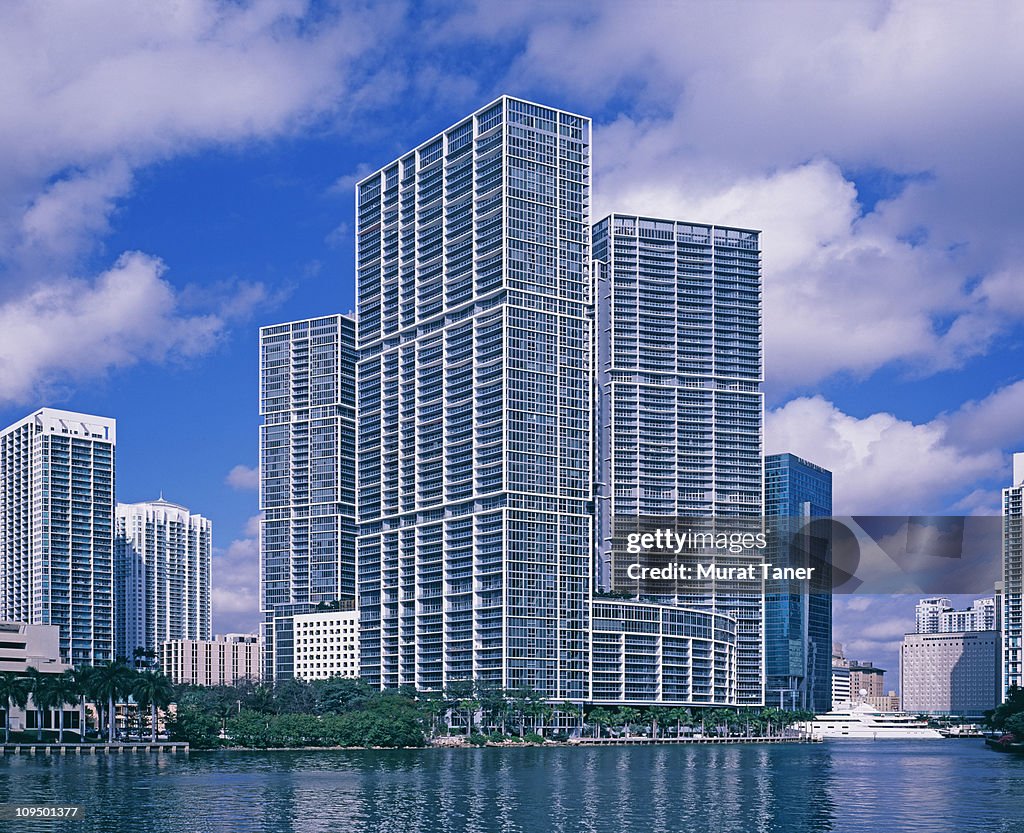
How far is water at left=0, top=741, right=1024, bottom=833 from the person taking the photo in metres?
96.2

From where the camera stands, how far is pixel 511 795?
119688 millimetres

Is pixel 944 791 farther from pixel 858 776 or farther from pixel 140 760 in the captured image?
pixel 140 760

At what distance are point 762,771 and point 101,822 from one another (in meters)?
87.8

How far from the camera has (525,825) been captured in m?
95.4

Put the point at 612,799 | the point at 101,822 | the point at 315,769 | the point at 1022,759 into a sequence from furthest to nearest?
1. the point at 1022,759
2. the point at 315,769
3. the point at 612,799
4. the point at 101,822

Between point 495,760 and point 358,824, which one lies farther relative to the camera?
point 495,760

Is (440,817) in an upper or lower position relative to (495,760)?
upper

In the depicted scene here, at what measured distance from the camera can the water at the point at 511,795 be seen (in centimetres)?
9619

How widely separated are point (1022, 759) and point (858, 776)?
48.6 meters

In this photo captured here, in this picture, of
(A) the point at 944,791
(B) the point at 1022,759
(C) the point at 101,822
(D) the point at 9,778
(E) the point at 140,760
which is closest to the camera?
(C) the point at 101,822

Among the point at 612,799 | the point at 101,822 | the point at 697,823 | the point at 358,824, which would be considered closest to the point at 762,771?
the point at 612,799

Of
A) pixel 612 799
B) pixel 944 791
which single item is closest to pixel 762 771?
pixel 944 791

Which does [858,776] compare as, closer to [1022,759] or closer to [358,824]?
[1022,759]

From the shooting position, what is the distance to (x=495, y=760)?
184 meters
